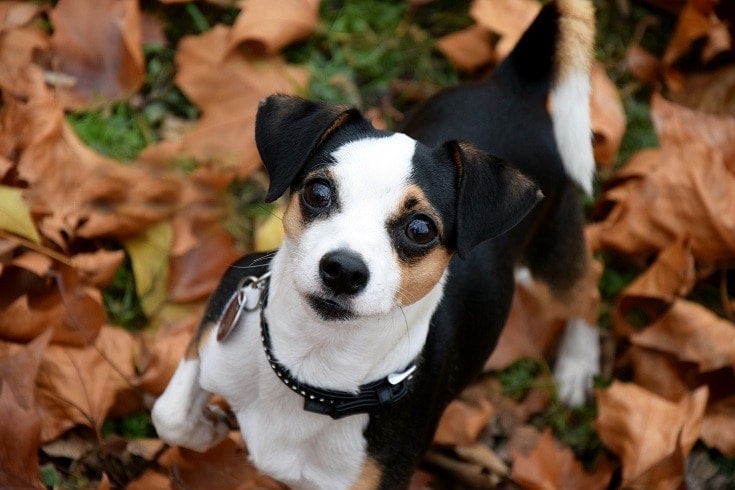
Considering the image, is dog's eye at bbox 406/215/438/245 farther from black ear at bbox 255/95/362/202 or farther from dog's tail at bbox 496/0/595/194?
dog's tail at bbox 496/0/595/194

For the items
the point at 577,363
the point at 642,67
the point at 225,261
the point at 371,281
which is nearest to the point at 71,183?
the point at 225,261

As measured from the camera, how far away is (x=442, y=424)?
399 cm

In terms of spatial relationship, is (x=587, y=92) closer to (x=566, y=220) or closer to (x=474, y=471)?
(x=566, y=220)

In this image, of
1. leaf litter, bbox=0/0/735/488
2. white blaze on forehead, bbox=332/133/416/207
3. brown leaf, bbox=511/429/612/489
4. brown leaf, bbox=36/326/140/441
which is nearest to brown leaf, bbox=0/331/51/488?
leaf litter, bbox=0/0/735/488

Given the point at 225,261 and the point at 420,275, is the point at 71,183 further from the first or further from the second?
the point at 420,275

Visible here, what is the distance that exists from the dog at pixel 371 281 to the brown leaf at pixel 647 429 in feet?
Answer: 2.42

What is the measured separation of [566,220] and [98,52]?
224 cm

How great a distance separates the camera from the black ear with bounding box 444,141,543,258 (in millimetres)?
2734

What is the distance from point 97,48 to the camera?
14.4ft

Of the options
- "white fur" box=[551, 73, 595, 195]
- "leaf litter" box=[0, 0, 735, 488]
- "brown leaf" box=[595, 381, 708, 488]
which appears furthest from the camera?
"brown leaf" box=[595, 381, 708, 488]

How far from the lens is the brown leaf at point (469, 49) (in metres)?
5.02

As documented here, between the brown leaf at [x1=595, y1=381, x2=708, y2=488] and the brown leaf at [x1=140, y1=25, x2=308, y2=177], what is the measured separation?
1.92 meters

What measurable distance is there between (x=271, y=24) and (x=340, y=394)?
2355mm

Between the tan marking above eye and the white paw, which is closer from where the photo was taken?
the tan marking above eye
